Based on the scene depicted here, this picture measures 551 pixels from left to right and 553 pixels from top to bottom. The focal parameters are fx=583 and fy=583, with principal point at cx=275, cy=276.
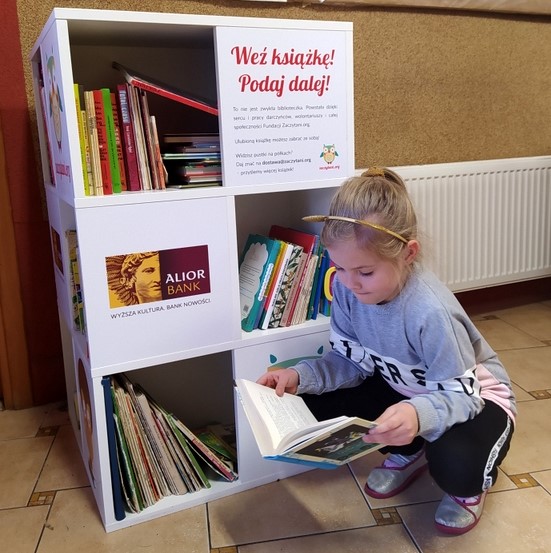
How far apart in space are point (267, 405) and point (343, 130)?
2.15 ft

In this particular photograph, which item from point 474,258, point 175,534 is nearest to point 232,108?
point 175,534

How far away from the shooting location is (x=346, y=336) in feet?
4.44

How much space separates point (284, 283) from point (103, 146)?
51 cm

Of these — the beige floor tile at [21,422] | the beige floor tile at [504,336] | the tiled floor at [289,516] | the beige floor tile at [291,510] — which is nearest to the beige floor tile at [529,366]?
the beige floor tile at [504,336]

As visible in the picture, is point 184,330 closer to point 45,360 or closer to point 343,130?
point 343,130

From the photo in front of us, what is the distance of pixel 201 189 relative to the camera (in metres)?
1.23

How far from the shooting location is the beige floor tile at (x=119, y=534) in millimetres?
1224

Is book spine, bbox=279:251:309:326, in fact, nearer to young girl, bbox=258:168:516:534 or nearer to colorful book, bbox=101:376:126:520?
young girl, bbox=258:168:516:534

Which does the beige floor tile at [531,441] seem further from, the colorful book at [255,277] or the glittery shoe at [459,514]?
the colorful book at [255,277]

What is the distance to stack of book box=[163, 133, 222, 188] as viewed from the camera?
49.9 inches

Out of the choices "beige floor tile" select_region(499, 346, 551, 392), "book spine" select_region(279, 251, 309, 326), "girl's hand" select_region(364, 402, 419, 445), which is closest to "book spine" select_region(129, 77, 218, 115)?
"book spine" select_region(279, 251, 309, 326)

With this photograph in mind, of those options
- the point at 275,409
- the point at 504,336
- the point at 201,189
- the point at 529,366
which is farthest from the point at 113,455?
the point at 504,336

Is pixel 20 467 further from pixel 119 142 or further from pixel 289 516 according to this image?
pixel 119 142

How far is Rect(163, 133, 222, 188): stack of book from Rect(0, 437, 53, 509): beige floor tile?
2.74 feet
